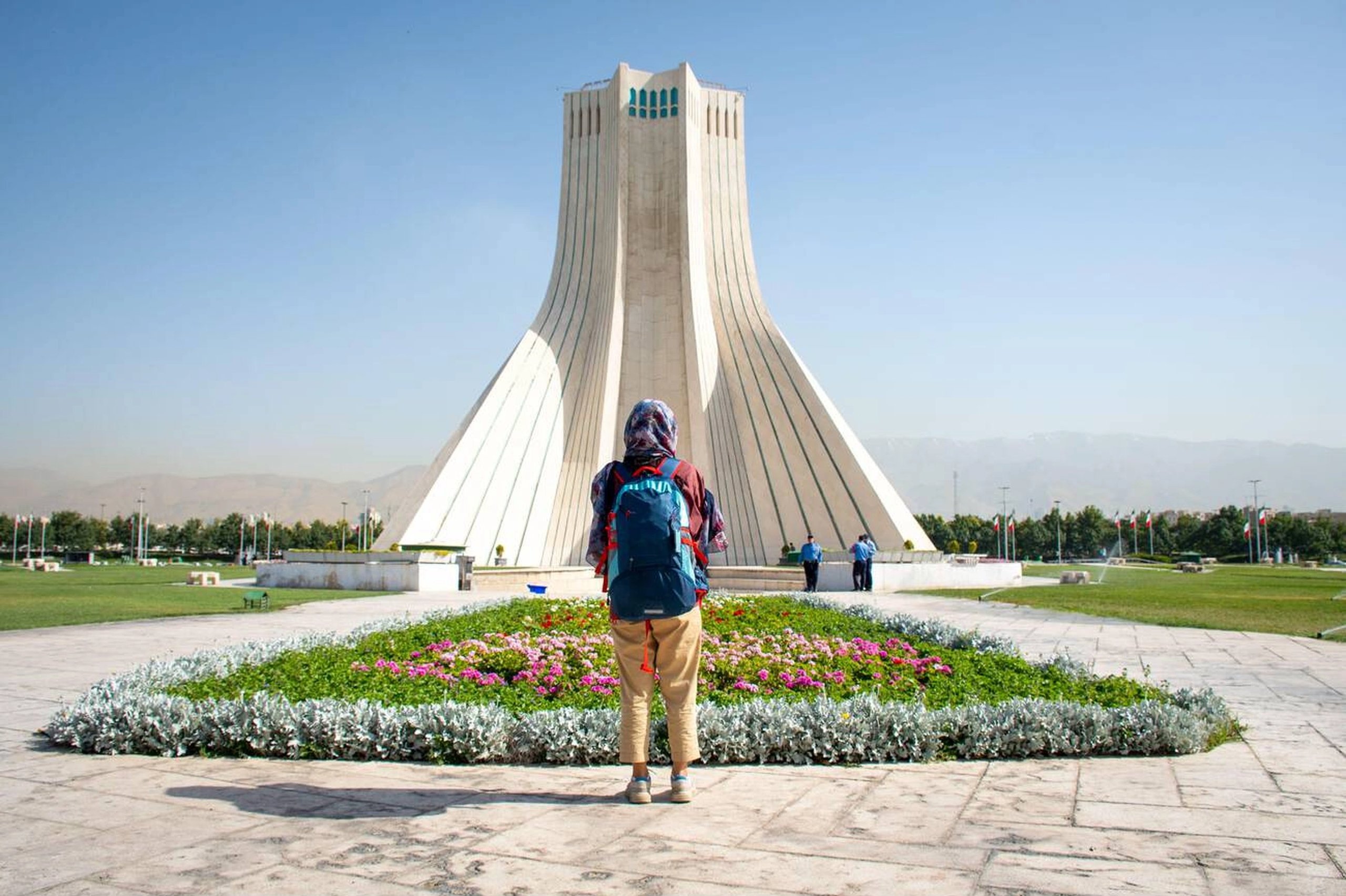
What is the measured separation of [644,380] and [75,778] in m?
20.6

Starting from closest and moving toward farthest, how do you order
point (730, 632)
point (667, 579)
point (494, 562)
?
1. point (667, 579)
2. point (730, 632)
3. point (494, 562)

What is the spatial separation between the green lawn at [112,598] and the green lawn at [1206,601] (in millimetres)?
9178

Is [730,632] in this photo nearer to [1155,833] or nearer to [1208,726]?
[1208,726]

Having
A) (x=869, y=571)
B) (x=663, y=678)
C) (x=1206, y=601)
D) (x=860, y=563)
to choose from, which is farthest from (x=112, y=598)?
(x=1206, y=601)

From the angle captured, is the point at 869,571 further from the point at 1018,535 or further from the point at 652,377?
the point at 1018,535

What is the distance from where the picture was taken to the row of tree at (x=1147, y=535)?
54062 mm

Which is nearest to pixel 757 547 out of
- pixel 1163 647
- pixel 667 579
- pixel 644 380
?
pixel 644 380

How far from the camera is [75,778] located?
10.2 ft

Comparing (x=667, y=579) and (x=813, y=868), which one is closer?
(x=813, y=868)

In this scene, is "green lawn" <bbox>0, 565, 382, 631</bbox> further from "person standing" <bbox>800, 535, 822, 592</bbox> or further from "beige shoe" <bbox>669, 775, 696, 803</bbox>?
Answer: "beige shoe" <bbox>669, 775, 696, 803</bbox>

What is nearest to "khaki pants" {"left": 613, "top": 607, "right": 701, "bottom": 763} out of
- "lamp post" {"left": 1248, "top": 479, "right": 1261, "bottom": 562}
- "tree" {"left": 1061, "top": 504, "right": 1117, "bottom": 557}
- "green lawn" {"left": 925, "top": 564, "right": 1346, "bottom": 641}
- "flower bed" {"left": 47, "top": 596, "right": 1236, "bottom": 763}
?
"flower bed" {"left": 47, "top": 596, "right": 1236, "bottom": 763}

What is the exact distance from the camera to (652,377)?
23609mm

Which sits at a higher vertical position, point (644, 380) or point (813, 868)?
point (644, 380)

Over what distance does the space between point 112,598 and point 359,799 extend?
1021cm
